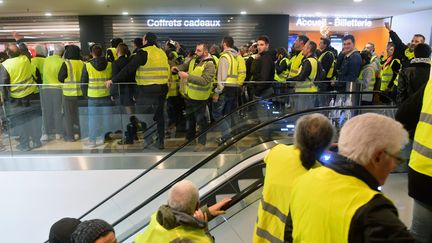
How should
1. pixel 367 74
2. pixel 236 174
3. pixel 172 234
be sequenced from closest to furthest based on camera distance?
pixel 172 234, pixel 236 174, pixel 367 74

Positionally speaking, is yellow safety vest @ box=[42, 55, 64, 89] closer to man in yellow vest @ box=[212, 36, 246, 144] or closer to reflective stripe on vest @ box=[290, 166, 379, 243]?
man in yellow vest @ box=[212, 36, 246, 144]

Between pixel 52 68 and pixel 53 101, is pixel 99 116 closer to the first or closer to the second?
pixel 53 101

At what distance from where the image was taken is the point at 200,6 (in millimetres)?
10609

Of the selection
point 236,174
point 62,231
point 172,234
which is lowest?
point 236,174

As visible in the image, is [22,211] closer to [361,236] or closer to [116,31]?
[361,236]

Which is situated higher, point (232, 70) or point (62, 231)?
point (232, 70)

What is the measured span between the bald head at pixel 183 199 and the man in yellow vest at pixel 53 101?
4.12 metres

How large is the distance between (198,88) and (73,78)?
213 centimetres

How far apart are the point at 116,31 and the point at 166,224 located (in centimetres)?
1204

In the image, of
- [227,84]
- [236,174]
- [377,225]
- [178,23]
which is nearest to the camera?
[377,225]

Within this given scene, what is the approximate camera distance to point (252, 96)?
5523 mm

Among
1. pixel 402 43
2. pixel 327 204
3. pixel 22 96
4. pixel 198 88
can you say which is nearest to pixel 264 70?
pixel 198 88

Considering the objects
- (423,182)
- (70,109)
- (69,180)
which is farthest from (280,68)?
(423,182)

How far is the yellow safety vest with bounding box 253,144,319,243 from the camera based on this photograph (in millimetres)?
1922
